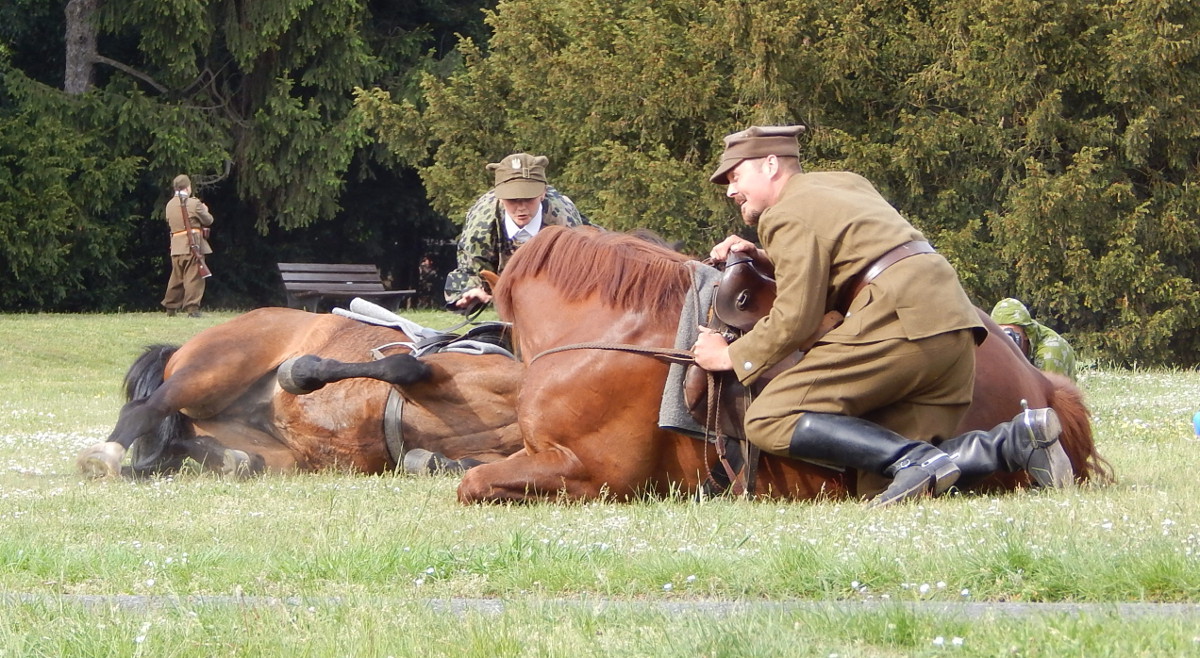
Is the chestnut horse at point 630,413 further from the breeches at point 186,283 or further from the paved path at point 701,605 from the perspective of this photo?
the breeches at point 186,283

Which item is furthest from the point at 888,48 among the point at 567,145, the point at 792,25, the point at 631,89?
the point at 567,145

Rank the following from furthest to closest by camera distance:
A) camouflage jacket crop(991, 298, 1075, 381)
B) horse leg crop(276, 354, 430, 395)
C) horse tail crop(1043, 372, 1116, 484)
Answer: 1. camouflage jacket crop(991, 298, 1075, 381)
2. horse leg crop(276, 354, 430, 395)
3. horse tail crop(1043, 372, 1116, 484)

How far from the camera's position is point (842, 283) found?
19.0 ft

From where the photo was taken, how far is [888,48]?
16578mm

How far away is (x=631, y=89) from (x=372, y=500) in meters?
11.2

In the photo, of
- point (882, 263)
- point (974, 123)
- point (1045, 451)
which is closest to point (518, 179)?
point (882, 263)

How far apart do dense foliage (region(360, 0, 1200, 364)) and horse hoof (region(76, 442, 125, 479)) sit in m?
9.48

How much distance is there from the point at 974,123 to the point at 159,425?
36.7ft

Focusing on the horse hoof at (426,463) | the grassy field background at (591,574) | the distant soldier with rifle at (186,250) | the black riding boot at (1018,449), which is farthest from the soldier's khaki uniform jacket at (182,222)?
the black riding boot at (1018,449)

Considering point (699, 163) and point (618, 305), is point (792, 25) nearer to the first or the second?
point (699, 163)

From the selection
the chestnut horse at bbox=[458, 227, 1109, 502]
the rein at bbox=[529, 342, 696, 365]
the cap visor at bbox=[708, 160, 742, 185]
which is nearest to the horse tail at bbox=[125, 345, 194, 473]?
the chestnut horse at bbox=[458, 227, 1109, 502]

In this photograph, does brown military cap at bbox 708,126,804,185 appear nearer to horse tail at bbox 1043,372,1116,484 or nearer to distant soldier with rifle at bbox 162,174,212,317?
horse tail at bbox 1043,372,1116,484

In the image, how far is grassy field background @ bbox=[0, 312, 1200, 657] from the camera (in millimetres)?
3537

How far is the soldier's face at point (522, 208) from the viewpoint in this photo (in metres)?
8.00
